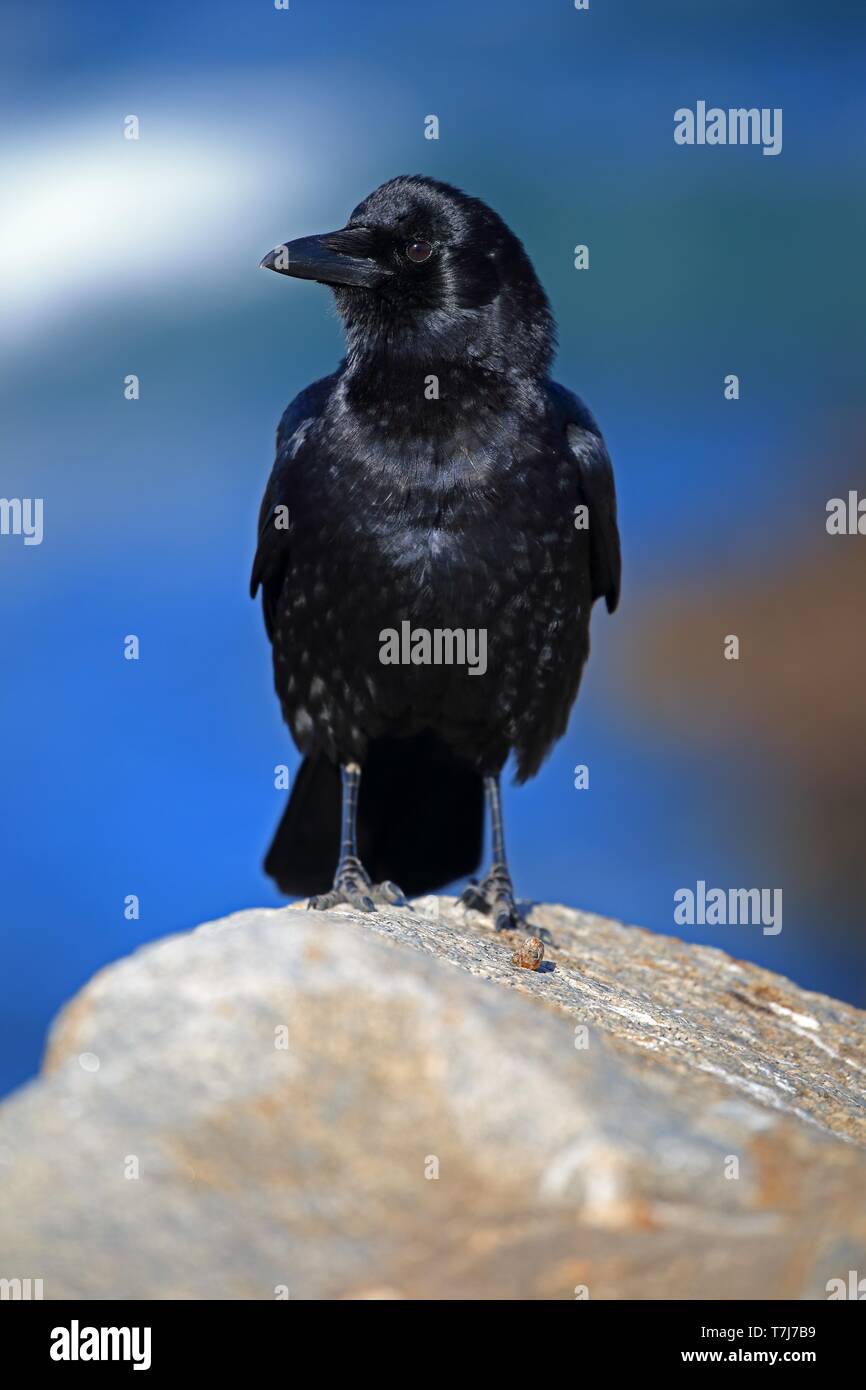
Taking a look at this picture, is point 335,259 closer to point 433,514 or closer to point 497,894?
point 433,514

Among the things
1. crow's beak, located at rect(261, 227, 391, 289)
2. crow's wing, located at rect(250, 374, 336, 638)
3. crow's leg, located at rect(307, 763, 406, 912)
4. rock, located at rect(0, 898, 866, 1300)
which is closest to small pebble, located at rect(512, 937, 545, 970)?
crow's leg, located at rect(307, 763, 406, 912)

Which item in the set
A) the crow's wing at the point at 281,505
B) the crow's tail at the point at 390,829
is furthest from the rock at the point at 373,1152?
the crow's tail at the point at 390,829

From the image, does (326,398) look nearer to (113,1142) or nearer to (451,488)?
(451,488)

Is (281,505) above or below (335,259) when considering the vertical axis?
below

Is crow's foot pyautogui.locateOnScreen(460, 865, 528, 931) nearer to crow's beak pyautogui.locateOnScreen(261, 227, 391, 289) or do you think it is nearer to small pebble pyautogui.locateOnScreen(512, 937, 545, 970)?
small pebble pyautogui.locateOnScreen(512, 937, 545, 970)

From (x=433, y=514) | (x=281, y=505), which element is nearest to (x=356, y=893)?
(x=433, y=514)

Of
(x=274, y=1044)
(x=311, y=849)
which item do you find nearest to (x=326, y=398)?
(x=311, y=849)
